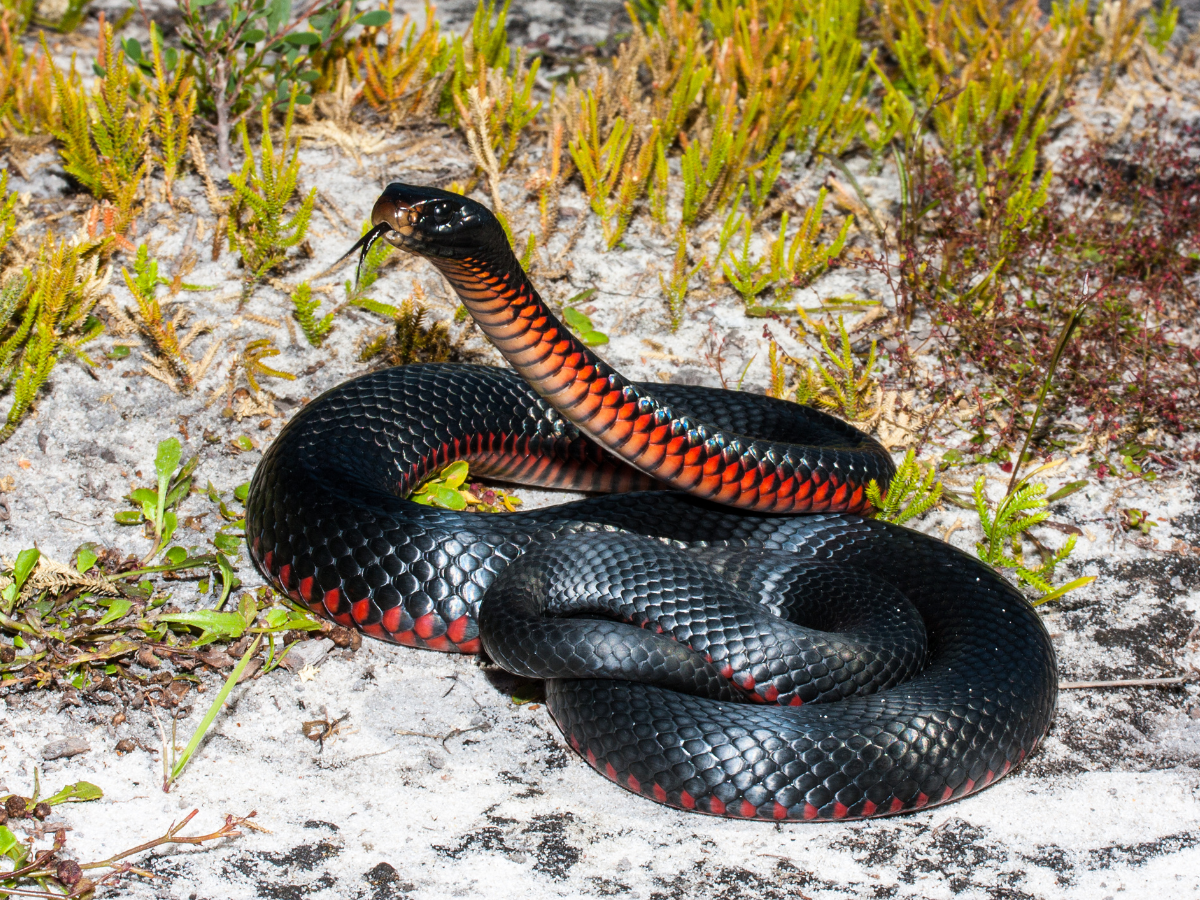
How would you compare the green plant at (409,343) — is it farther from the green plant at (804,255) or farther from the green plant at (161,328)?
the green plant at (804,255)

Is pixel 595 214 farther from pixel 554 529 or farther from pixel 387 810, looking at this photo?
pixel 387 810

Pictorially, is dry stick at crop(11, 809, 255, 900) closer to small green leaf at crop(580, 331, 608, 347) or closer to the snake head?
the snake head

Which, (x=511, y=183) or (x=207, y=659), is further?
(x=511, y=183)

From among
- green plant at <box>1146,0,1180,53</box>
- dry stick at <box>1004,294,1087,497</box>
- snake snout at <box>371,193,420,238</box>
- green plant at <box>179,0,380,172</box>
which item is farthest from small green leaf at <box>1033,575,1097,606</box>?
green plant at <box>1146,0,1180,53</box>

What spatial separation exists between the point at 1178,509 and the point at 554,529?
8.33 feet

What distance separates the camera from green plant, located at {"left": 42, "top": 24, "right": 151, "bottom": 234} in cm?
476

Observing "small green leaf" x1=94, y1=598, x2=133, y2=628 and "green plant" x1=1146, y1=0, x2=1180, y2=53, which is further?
"green plant" x1=1146, y1=0, x2=1180, y2=53

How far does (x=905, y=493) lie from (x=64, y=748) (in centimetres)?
288

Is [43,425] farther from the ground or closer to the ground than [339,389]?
closer to the ground

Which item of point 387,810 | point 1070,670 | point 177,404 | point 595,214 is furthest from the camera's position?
point 595,214

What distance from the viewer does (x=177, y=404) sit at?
4184 mm

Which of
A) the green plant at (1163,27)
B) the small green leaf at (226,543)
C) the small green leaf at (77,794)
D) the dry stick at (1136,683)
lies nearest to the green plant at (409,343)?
the small green leaf at (226,543)

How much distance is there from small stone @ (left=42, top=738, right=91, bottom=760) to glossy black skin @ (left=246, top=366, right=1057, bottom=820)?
0.76 metres

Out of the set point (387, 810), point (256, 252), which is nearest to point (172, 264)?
point (256, 252)
